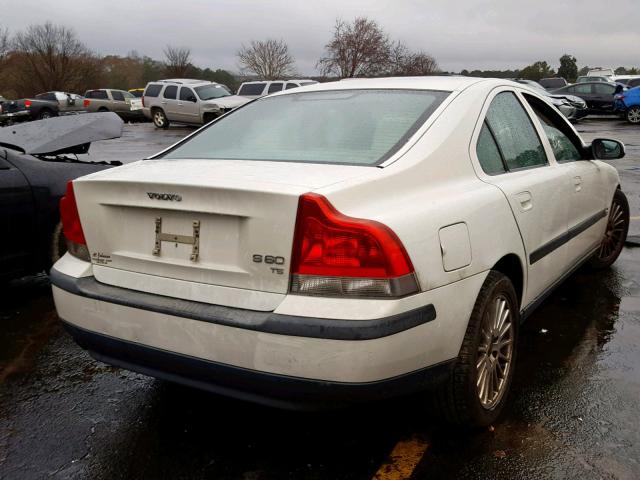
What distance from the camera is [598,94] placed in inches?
1003

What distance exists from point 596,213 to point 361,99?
7.00 ft

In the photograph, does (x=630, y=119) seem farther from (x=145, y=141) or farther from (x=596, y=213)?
(x=596, y=213)

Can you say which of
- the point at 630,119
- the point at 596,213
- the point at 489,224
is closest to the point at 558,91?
the point at 630,119

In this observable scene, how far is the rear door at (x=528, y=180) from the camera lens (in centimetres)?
284

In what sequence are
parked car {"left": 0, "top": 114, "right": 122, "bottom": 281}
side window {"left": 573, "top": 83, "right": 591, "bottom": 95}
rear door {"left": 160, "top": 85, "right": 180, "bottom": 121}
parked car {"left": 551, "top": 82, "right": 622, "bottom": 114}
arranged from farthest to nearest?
side window {"left": 573, "top": 83, "right": 591, "bottom": 95} < parked car {"left": 551, "top": 82, "right": 622, "bottom": 114} < rear door {"left": 160, "top": 85, "right": 180, "bottom": 121} < parked car {"left": 0, "top": 114, "right": 122, "bottom": 281}

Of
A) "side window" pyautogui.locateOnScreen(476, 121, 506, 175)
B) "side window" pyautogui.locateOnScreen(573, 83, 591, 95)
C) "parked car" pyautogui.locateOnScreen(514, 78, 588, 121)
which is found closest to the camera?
"side window" pyautogui.locateOnScreen(476, 121, 506, 175)

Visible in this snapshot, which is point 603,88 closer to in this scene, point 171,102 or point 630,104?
point 630,104

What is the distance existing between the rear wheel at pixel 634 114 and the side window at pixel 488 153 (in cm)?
2321

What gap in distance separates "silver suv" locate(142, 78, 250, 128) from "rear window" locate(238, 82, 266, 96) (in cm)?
60

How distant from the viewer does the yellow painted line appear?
7.62ft

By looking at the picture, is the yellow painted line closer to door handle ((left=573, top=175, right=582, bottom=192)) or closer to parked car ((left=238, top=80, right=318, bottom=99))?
door handle ((left=573, top=175, right=582, bottom=192))

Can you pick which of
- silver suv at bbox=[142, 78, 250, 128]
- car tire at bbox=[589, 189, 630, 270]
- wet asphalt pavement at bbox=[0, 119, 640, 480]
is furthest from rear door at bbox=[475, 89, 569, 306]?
silver suv at bbox=[142, 78, 250, 128]

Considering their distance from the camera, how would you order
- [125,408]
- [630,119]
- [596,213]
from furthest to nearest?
[630,119]
[596,213]
[125,408]

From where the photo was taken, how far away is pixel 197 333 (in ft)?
7.10
